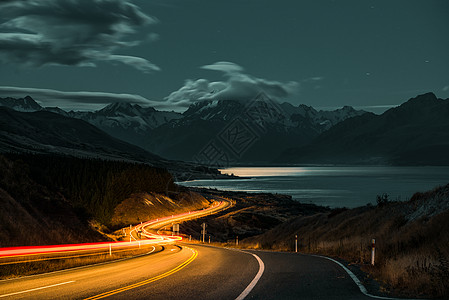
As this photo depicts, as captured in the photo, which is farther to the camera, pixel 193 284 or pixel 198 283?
pixel 198 283

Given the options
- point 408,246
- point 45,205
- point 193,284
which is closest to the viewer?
point 193,284

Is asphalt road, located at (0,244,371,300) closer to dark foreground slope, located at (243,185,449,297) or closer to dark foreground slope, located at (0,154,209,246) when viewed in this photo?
dark foreground slope, located at (243,185,449,297)

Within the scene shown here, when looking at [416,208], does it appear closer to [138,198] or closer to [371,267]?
[371,267]

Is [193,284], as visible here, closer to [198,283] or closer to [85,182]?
[198,283]

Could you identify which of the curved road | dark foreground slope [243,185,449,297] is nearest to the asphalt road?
the curved road

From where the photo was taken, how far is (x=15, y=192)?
30.4m

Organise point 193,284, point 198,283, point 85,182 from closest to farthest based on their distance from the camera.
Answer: point 193,284
point 198,283
point 85,182

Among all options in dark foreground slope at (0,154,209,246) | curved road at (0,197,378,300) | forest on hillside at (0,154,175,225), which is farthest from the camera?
forest on hillside at (0,154,175,225)

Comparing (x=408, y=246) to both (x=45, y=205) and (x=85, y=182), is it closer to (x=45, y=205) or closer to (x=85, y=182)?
(x=45, y=205)

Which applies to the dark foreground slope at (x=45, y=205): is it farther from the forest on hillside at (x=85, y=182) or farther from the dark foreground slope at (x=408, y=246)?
the dark foreground slope at (x=408, y=246)

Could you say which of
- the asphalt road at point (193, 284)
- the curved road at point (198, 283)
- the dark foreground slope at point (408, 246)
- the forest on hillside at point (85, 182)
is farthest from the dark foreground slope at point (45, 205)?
the dark foreground slope at point (408, 246)

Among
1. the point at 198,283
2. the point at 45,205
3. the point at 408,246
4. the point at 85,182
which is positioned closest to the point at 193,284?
the point at 198,283

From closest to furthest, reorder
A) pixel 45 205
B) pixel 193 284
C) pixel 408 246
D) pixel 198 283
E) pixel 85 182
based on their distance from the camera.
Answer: pixel 193 284, pixel 198 283, pixel 408 246, pixel 45 205, pixel 85 182

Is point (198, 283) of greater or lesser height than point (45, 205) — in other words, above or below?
above
